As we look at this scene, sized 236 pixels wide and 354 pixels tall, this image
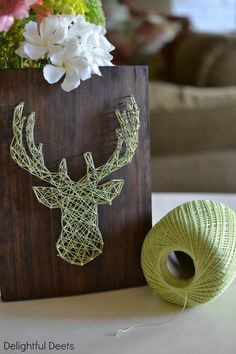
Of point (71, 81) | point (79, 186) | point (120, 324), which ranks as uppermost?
point (71, 81)

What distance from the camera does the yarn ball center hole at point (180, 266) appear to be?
0.56m

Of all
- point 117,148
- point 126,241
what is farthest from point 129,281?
point 117,148

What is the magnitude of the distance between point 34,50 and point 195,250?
0.82ft

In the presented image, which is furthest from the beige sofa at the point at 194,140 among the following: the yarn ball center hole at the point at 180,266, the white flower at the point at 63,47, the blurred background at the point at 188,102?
the white flower at the point at 63,47

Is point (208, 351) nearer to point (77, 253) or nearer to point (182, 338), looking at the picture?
point (182, 338)

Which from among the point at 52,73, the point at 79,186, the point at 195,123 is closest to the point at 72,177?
the point at 79,186

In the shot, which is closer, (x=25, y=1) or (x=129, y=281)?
(x=25, y=1)

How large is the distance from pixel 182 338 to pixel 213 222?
0.39 ft

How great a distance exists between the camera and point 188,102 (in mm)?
1492

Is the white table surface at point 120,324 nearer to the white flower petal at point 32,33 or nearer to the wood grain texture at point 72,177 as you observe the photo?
the wood grain texture at point 72,177

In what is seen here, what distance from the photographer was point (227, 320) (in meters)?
0.51

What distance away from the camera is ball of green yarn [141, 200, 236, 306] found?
480 millimetres

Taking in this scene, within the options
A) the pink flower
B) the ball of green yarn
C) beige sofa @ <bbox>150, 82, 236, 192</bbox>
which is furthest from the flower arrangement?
beige sofa @ <bbox>150, 82, 236, 192</bbox>

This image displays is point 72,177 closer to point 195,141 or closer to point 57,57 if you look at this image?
point 57,57
